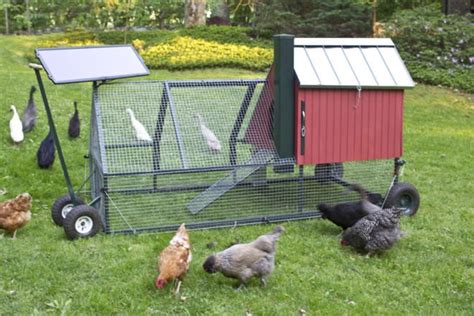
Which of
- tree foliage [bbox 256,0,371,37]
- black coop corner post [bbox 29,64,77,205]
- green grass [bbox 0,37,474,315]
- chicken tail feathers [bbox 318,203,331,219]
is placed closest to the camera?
green grass [bbox 0,37,474,315]

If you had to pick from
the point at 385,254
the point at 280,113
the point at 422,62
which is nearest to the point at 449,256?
the point at 385,254

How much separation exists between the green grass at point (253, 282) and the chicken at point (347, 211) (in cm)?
19

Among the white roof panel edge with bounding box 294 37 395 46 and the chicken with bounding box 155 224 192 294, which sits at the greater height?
the white roof panel edge with bounding box 294 37 395 46

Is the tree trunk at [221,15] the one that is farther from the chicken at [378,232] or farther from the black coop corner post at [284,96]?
the chicken at [378,232]

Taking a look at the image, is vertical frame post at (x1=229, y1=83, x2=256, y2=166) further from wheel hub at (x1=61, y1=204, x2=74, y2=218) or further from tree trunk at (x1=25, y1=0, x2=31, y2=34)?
tree trunk at (x1=25, y1=0, x2=31, y2=34)

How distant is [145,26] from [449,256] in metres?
20.4

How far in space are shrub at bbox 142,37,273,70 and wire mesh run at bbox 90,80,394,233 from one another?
26.5 ft

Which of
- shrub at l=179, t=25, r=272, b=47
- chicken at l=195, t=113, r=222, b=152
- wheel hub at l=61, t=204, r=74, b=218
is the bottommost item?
wheel hub at l=61, t=204, r=74, b=218

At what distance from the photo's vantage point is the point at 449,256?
224 inches

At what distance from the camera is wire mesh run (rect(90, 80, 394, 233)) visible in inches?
246

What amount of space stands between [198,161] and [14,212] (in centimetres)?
180

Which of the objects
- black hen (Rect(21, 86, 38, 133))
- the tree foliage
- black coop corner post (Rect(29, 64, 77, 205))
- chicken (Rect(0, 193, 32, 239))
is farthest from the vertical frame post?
the tree foliage

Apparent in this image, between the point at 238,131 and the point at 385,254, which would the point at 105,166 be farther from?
the point at 385,254

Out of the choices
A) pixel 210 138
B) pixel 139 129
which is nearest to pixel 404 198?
pixel 210 138
